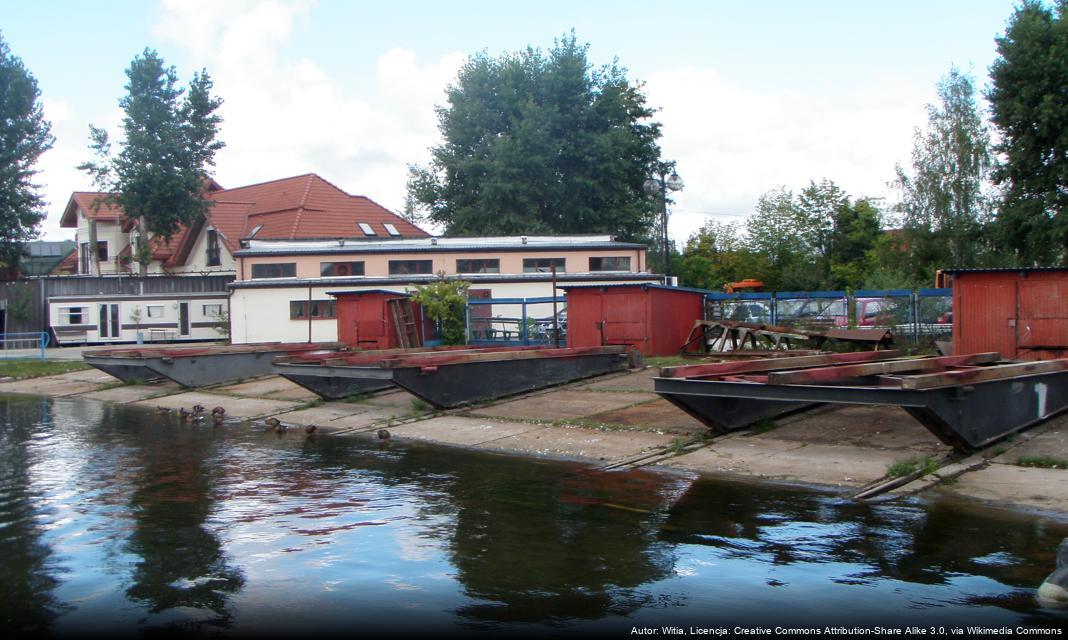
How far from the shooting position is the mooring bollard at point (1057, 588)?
5.37 m

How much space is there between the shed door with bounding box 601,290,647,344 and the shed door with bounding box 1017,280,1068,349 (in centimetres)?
908

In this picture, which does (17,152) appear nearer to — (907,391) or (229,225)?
(229,225)

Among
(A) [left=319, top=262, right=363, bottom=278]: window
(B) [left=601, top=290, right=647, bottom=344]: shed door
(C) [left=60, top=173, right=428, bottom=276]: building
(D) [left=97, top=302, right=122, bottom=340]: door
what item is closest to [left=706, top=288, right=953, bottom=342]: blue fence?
(B) [left=601, top=290, right=647, bottom=344]: shed door

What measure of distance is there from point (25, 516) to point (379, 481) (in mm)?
3563

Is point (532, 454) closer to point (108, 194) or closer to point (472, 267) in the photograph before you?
point (472, 267)

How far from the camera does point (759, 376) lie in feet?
34.8

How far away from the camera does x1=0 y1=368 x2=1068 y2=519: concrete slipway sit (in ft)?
29.4

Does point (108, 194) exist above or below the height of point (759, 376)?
above

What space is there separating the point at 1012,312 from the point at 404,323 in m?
16.0

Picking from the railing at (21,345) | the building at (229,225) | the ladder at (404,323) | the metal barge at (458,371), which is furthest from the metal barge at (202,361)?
the building at (229,225)

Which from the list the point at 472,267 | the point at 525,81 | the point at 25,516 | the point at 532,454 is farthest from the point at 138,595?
the point at 525,81

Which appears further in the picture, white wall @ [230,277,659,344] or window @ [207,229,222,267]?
window @ [207,229,222,267]

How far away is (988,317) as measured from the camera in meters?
14.6

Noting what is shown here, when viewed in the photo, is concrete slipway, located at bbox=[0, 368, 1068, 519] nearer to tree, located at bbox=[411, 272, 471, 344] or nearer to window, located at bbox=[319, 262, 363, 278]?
tree, located at bbox=[411, 272, 471, 344]
